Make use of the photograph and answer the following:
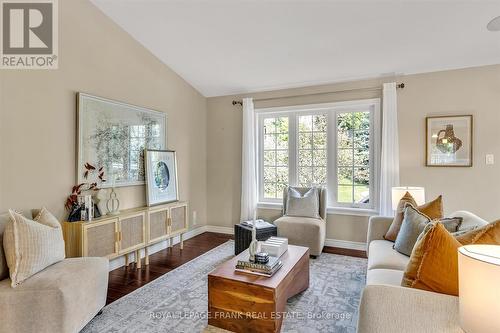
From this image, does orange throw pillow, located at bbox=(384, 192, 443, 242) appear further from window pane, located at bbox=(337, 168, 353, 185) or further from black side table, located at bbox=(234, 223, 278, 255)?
black side table, located at bbox=(234, 223, 278, 255)

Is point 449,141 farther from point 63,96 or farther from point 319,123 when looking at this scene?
point 63,96

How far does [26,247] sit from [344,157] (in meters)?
3.77

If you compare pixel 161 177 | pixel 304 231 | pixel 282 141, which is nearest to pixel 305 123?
pixel 282 141

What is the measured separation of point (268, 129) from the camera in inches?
183

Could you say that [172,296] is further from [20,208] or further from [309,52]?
[309,52]

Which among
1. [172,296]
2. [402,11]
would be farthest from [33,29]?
[402,11]

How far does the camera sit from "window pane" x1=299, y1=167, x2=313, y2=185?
171 inches

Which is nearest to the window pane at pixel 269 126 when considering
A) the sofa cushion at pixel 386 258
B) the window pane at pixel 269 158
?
the window pane at pixel 269 158

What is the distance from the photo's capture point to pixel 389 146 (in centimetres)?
365

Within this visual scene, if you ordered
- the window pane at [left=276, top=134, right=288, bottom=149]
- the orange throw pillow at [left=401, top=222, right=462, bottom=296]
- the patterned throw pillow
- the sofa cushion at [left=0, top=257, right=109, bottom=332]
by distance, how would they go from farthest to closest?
the window pane at [left=276, top=134, right=288, bottom=149], the patterned throw pillow, the sofa cushion at [left=0, top=257, right=109, bottom=332], the orange throw pillow at [left=401, top=222, right=462, bottom=296]

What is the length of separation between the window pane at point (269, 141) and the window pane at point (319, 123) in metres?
0.70

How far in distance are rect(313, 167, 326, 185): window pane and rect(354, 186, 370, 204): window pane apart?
19.1 inches

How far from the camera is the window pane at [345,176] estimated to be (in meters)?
4.08

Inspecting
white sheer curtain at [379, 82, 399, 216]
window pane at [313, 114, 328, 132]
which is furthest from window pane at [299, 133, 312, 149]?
white sheer curtain at [379, 82, 399, 216]
